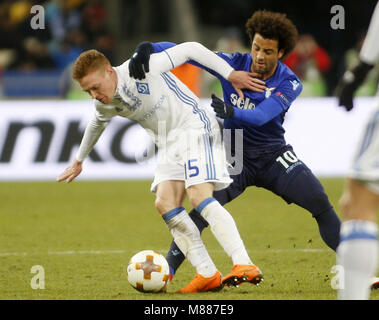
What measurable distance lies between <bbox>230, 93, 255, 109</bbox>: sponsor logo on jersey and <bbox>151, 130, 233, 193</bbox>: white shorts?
14.2 inches

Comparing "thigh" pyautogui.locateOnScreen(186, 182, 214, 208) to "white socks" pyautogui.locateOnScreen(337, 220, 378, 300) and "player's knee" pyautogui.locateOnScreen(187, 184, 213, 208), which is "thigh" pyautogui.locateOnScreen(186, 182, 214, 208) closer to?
"player's knee" pyautogui.locateOnScreen(187, 184, 213, 208)

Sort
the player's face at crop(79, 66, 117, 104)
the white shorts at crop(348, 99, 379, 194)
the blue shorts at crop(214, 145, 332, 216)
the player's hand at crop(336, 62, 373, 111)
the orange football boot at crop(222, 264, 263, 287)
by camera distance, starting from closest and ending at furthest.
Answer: the white shorts at crop(348, 99, 379, 194), the player's hand at crop(336, 62, 373, 111), the orange football boot at crop(222, 264, 263, 287), the player's face at crop(79, 66, 117, 104), the blue shorts at crop(214, 145, 332, 216)

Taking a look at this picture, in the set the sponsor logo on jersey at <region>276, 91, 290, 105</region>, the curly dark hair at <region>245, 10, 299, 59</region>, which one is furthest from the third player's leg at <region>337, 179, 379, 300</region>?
the curly dark hair at <region>245, 10, 299, 59</region>

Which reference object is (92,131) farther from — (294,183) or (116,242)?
(116,242)

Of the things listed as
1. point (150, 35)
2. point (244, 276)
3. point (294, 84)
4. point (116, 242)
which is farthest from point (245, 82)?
point (150, 35)

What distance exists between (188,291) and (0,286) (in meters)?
1.35

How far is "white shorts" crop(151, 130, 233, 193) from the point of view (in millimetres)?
5328

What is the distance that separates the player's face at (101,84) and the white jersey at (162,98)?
0.21 ft

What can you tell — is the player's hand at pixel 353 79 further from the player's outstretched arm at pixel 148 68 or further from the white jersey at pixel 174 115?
the player's outstretched arm at pixel 148 68

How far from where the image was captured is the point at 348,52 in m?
17.1

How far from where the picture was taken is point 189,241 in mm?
5434

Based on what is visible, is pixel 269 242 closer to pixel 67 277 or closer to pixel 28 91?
pixel 67 277

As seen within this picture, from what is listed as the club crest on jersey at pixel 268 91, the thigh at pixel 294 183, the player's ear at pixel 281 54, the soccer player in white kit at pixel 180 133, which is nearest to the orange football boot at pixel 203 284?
the soccer player in white kit at pixel 180 133

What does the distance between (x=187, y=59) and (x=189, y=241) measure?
1.20 meters
